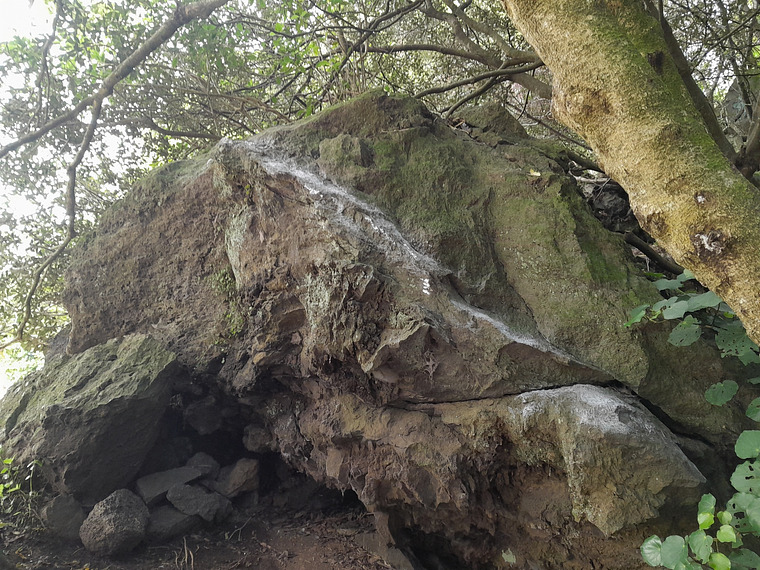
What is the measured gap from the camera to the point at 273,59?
19.0ft

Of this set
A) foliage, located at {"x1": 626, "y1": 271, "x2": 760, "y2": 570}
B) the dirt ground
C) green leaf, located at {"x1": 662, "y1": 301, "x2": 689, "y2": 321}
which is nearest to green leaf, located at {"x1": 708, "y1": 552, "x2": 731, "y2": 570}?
foliage, located at {"x1": 626, "y1": 271, "x2": 760, "y2": 570}

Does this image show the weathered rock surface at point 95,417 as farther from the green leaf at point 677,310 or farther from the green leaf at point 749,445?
the green leaf at point 749,445

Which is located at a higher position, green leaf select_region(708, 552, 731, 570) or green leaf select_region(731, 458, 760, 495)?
green leaf select_region(731, 458, 760, 495)

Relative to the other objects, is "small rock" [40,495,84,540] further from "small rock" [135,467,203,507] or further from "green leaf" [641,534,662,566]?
"green leaf" [641,534,662,566]

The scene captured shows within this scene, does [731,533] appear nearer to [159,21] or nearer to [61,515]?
[61,515]

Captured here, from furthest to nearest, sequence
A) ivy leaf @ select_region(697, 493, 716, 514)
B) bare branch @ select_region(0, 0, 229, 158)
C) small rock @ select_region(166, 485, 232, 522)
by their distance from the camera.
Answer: bare branch @ select_region(0, 0, 229, 158)
small rock @ select_region(166, 485, 232, 522)
ivy leaf @ select_region(697, 493, 716, 514)

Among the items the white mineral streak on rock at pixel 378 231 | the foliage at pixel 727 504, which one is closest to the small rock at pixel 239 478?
the white mineral streak on rock at pixel 378 231

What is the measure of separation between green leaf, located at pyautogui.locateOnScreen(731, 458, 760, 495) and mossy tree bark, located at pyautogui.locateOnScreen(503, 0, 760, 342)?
63 cm

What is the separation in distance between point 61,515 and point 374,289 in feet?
10.1

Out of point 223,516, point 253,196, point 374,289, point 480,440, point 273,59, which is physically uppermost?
point 273,59

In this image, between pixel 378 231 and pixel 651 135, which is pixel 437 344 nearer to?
pixel 378 231

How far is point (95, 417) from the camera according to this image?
404cm

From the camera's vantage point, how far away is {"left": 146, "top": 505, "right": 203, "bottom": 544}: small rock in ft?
12.8

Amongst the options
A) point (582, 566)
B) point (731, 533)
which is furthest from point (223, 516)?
point (731, 533)
